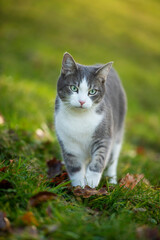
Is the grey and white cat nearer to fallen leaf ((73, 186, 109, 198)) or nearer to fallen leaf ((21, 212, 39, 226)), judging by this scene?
fallen leaf ((73, 186, 109, 198))

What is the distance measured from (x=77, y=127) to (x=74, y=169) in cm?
50

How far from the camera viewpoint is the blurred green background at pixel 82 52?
6375 mm

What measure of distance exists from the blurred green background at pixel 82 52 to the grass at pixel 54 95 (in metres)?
0.03

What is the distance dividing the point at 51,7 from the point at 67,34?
3.62m

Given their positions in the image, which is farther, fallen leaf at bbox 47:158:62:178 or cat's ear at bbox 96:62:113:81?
fallen leaf at bbox 47:158:62:178

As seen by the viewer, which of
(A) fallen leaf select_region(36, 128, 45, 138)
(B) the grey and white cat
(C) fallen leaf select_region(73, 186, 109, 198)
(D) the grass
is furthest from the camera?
(A) fallen leaf select_region(36, 128, 45, 138)

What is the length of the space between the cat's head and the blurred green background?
65.1 inches

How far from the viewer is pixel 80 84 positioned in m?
3.25

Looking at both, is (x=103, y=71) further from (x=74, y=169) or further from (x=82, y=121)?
(x=74, y=169)

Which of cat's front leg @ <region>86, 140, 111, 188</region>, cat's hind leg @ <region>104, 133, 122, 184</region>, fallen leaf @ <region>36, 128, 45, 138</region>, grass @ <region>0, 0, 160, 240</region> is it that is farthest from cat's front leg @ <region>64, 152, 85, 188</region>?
fallen leaf @ <region>36, 128, 45, 138</region>

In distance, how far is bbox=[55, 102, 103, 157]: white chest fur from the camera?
10.9 ft

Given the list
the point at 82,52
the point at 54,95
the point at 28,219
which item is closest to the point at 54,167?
the point at 28,219

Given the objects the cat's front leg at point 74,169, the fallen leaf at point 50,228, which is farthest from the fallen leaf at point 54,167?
the fallen leaf at point 50,228

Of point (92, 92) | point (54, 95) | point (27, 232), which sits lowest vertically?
point (27, 232)
